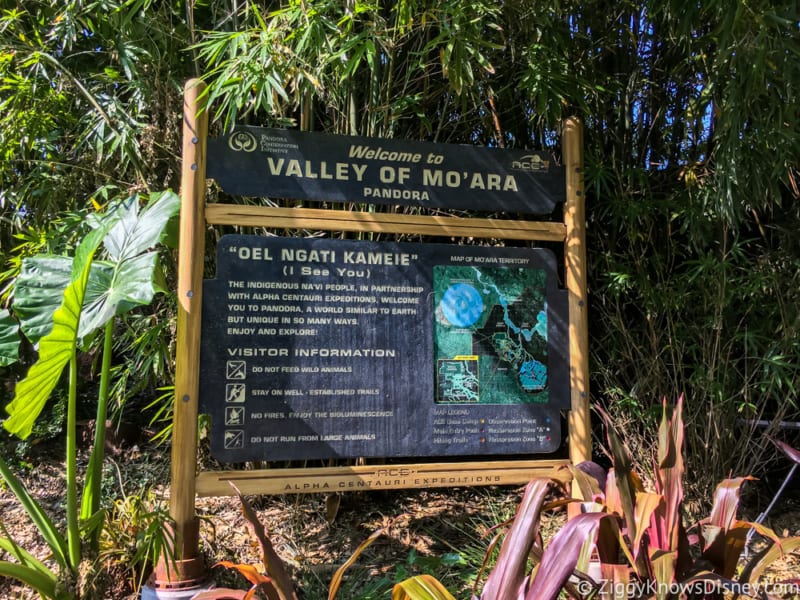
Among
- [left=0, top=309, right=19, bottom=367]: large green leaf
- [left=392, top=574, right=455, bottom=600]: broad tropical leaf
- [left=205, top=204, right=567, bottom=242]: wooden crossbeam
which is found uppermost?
[left=205, top=204, right=567, bottom=242]: wooden crossbeam

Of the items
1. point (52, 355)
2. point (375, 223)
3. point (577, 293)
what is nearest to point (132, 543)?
point (52, 355)

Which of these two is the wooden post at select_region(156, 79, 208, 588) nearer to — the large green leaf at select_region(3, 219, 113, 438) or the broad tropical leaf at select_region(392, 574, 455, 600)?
the large green leaf at select_region(3, 219, 113, 438)

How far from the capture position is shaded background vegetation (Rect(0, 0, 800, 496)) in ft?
8.63

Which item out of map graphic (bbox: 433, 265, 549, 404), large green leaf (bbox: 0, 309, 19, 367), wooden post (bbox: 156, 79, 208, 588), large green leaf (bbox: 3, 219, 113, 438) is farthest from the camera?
map graphic (bbox: 433, 265, 549, 404)

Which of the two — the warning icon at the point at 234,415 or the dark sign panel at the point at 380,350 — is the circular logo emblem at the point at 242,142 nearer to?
the dark sign panel at the point at 380,350

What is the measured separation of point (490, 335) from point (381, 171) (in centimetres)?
93

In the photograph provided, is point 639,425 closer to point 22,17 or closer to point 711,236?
point 711,236

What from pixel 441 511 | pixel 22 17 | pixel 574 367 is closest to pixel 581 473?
pixel 574 367

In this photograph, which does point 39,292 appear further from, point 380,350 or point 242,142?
point 380,350

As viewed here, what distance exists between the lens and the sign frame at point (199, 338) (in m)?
2.46

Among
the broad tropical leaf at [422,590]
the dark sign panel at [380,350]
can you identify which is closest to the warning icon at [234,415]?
the dark sign panel at [380,350]

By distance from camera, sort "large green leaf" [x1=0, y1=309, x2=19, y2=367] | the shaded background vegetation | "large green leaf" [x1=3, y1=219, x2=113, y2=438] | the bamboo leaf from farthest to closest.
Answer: the shaded background vegetation, "large green leaf" [x1=0, y1=309, x2=19, y2=367], "large green leaf" [x1=3, y1=219, x2=113, y2=438], the bamboo leaf

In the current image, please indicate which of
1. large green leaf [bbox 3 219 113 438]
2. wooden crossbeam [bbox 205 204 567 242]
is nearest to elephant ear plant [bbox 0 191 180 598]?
large green leaf [bbox 3 219 113 438]

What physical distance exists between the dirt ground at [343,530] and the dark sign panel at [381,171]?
4.94 ft
